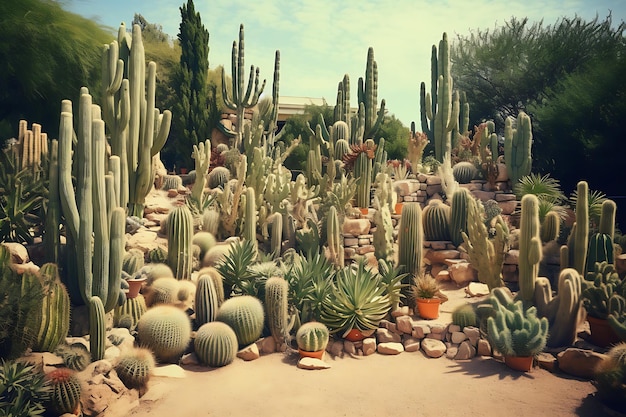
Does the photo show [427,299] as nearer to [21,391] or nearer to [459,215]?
[459,215]

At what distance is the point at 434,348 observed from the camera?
6.62m

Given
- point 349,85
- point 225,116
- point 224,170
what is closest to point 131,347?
point 224,170

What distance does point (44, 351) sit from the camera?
5.22m

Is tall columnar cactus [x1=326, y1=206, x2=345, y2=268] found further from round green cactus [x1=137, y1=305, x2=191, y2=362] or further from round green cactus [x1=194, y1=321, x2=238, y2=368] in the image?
round green cactus [x1=137, y1=305, x2=191, y2=362]

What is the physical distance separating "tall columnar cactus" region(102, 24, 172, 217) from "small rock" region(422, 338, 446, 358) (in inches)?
196

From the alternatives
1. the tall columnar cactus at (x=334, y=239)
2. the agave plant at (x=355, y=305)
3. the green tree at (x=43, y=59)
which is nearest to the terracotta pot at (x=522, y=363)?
the agave plant at (x=355, y=305)

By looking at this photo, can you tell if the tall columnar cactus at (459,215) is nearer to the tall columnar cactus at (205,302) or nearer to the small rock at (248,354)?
the small rock at (248,354)

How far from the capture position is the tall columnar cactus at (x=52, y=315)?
5195 millimetres

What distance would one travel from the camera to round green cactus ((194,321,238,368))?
6.09m

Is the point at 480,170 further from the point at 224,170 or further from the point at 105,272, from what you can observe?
the point at 105,272

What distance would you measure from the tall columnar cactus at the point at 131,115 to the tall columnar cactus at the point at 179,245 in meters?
1.02

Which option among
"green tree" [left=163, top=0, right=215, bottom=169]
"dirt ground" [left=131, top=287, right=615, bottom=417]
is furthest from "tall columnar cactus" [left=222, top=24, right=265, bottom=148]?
"dirt ground" [left=131, top=287, right=615, bottom=417]

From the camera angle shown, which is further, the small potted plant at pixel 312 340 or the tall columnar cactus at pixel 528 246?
the tall columnar cactus at pixel 528 246

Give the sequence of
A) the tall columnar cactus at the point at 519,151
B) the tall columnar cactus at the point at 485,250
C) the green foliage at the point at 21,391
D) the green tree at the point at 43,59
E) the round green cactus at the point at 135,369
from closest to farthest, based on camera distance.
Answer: the green foliage at the point at 21,391
the round green cactus at the point at 135,369
the tall columnar cactus at the point at 485,250
the green tree at the point at 43,59
the tall columnar cactus at the point at 519,151
